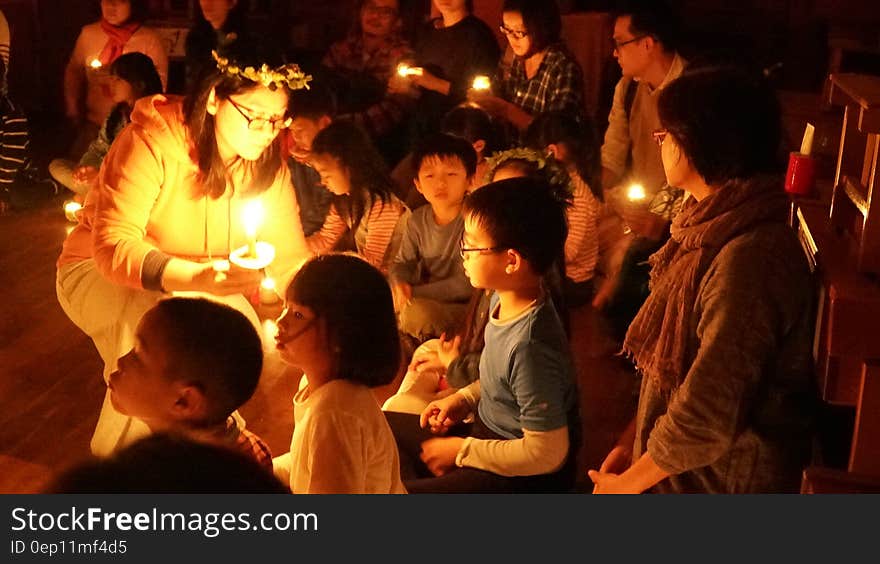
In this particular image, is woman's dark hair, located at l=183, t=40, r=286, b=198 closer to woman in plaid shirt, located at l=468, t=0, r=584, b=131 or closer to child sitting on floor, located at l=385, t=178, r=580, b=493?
child sitting on floor, located at l=385, t=178, r=580, b=493

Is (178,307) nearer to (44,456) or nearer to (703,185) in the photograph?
(703,185)

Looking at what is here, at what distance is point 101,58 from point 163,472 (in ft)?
19.7

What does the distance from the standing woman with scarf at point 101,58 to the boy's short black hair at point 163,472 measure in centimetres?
578

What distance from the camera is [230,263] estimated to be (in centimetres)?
275

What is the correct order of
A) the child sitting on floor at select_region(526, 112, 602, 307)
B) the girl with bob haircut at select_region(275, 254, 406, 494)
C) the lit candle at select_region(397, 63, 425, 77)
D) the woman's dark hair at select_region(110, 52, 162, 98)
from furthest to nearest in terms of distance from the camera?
the woman's dark hair at select_region(110, 52, 162, 98) → the lit candle at select_region(397, 63, 425, 77) → the child sitting on floor at select_region(526, 112, 602, 307) → the girl with bob haircut at select_region(275, 254, 406, 494)

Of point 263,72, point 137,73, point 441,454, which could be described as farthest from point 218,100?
point 137,73

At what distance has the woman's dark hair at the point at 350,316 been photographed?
7.02 feet

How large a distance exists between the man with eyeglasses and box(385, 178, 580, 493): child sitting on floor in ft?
3.74

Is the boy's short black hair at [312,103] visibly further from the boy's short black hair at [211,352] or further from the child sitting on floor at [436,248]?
the boy's short black hair at [211,352]

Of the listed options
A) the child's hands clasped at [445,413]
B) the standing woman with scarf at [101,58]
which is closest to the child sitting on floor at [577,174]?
the child's hands clasped at [445,413]

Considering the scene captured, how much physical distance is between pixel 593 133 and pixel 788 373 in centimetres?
308

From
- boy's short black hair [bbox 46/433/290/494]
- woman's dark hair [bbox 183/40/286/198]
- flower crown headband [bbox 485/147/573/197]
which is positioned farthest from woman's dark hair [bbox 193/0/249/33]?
boy's short black hair [bbox 46/433/290/494]

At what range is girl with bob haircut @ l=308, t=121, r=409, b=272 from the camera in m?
4.52
